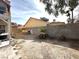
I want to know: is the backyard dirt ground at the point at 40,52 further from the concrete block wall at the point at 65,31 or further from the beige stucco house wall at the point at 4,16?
the concrete block wall at the point at 65,31

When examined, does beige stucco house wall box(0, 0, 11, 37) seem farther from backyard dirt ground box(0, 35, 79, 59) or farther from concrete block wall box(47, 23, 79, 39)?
concrete block wall box(47, 23, 79, 39)

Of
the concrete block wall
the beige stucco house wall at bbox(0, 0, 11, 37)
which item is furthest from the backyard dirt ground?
the concrete block wall

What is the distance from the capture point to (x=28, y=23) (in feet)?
150

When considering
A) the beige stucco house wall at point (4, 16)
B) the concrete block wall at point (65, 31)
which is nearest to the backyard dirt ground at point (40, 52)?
the beige stucco house wall at point (4, 16)

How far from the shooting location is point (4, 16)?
61.5ft

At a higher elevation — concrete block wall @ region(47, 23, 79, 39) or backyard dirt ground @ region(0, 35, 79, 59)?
concrete block wall @ region(47, 23, 79, 39)

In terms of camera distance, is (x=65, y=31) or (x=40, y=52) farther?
(x=65, y=31)

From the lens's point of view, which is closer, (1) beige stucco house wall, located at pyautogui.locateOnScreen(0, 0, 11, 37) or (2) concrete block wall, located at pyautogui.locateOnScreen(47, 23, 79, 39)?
(1) beige stucco house wall, located at pyautogui.locateOnScreen(0, 0, 11, 37)

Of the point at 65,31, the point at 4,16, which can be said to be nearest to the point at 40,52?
the point at 4,16

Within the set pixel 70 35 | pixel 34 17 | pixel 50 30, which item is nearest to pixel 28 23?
pixel 34 17

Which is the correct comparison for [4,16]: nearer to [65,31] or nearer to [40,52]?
[40,52]

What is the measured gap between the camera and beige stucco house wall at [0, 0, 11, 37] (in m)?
18.2

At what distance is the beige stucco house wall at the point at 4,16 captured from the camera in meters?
18.2

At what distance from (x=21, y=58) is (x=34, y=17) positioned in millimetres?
33086
